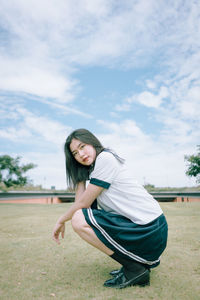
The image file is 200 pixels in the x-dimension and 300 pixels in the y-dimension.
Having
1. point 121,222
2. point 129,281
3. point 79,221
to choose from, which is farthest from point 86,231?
point 129,281

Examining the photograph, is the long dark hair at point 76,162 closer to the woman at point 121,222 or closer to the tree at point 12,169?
the woman at point 121,222

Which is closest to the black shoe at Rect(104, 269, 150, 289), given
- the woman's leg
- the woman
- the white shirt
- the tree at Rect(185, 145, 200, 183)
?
the woman

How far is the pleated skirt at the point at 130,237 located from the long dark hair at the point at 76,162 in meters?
0.58

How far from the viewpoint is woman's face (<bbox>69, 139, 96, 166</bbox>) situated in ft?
7.83

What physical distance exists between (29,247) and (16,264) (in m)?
0.75

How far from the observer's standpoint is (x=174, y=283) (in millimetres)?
2248

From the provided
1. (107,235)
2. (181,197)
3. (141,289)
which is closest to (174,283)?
(141,289)

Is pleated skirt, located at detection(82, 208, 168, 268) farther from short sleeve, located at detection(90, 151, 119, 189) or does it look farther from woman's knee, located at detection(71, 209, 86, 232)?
short sleeve, located at detection(90, 151, 119, 189)

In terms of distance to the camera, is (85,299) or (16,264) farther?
(16,264)

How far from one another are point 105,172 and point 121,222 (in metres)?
0.44

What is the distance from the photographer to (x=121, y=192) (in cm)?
220

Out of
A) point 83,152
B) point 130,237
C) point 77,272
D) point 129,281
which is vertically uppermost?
point 83,152

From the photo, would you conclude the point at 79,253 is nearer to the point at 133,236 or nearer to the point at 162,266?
the point at 162,266

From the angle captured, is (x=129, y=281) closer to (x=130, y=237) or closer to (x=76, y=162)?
(x=130, y=237)
